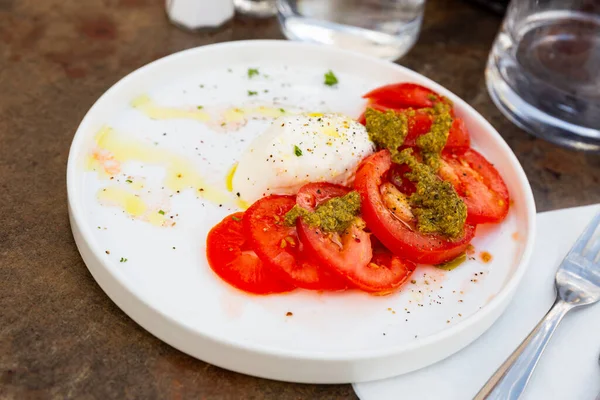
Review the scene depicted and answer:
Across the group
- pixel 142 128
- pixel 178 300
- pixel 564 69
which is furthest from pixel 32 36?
pixel 564 69

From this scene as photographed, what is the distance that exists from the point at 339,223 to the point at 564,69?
1126 millimetres

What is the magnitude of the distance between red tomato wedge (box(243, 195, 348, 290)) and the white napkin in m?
0.21

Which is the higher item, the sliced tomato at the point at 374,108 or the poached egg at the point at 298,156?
the poached egg at the point at 298,156

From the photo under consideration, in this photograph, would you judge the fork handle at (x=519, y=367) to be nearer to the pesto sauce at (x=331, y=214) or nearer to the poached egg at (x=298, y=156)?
the pesto sauce at (x=331, y=214)

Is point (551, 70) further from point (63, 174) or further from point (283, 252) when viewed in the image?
point (63, 174)

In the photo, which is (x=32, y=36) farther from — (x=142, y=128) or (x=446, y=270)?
(x=446, y=270)

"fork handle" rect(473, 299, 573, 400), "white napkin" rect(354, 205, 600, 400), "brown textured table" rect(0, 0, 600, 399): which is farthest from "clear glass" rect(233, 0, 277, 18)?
"fork handle" rect(473, 299, 573, 400)

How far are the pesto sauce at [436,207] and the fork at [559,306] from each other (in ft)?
0.86

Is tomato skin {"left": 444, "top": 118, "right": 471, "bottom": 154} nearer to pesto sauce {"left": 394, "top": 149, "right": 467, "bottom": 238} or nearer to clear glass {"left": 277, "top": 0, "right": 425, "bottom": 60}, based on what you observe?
pesto sauce {"left": 394, "top": 149, "right": 467, "bottom": 238}

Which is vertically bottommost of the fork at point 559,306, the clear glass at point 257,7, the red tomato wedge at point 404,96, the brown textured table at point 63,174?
the brown textured table at point 63,174

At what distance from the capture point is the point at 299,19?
7.21ft

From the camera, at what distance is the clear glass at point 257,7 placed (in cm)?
236

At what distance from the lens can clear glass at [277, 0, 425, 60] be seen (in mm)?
2178

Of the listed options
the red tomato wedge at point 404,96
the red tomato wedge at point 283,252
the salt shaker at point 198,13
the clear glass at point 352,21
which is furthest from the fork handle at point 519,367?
the salt shaker at point 198,13
